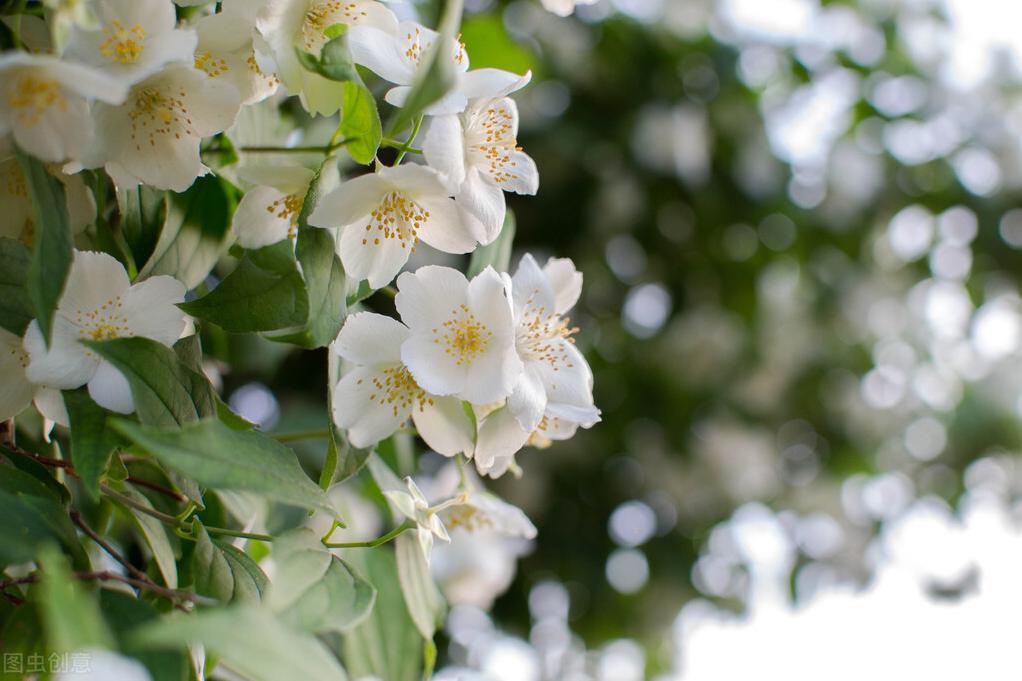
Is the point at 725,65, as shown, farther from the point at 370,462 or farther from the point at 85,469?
the point at 85,469

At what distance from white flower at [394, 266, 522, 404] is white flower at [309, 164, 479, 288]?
19 millimetres

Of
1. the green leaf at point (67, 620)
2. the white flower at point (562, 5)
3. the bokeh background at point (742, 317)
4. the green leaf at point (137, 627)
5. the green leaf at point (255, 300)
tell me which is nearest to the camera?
the green leaf at point (67, 620)

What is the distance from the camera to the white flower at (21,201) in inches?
21.8

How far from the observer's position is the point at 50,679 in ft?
1.40

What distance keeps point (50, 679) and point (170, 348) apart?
0.16m

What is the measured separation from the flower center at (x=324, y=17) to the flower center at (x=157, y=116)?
0.08 meters

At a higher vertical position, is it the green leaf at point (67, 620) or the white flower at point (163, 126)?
the white flower at point (163, 126)

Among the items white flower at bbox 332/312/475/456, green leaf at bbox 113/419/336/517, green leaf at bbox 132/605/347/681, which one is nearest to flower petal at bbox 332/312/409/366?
white flower at bbox 332/312/475/456

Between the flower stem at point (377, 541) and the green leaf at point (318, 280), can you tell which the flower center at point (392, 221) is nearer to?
the green leaf at point (318, 280)

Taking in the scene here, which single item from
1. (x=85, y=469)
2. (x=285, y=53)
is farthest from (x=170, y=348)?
(x=285, y=53)

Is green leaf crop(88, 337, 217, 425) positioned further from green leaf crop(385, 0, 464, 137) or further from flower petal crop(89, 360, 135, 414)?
green leaf crop(385, 0, 464, 137)

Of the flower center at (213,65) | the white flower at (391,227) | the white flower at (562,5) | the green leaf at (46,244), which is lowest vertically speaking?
the white flower at (391,227)

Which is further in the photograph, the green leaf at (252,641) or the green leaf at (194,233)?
the green leaf at (194,233)

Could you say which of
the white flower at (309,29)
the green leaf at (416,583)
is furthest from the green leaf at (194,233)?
the green leaf at (416,583)
